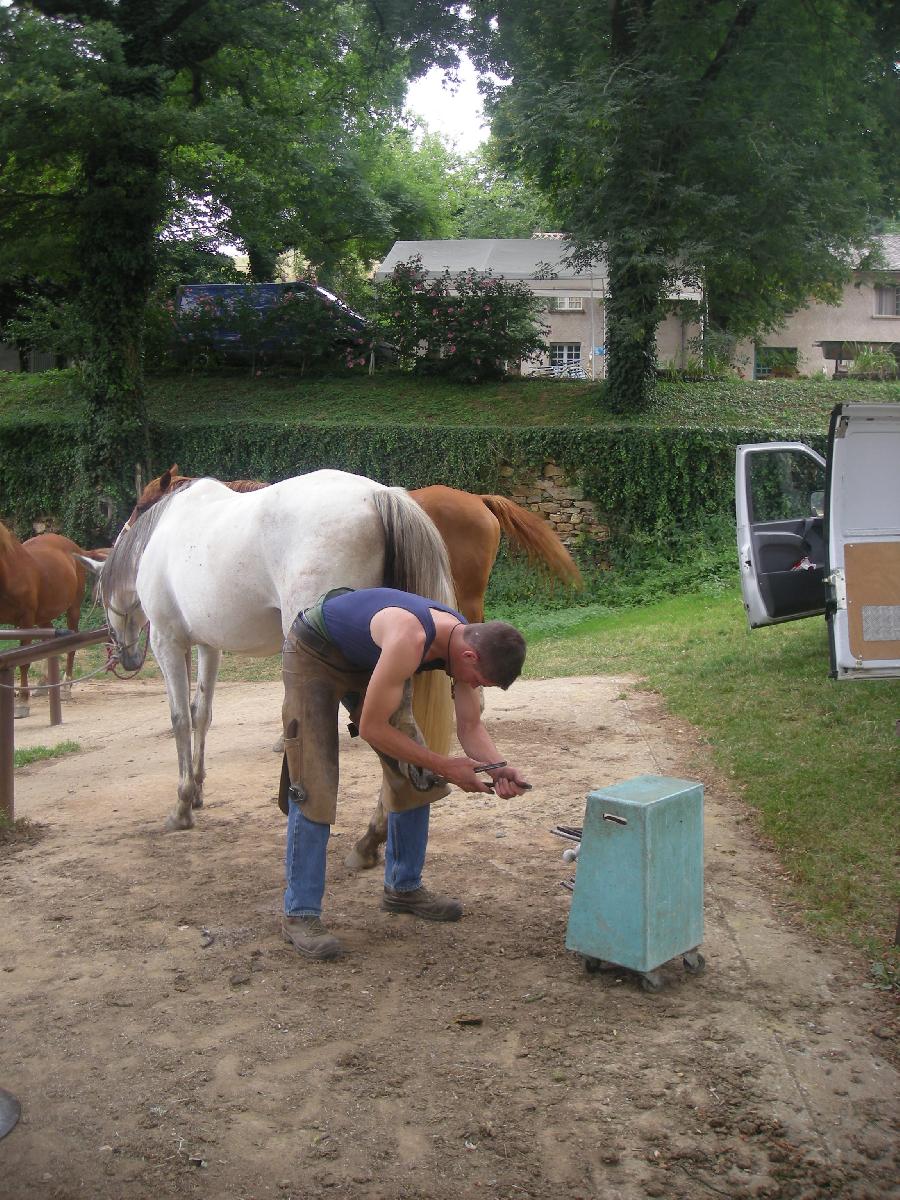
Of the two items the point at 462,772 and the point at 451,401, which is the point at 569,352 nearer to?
the point at 451,401

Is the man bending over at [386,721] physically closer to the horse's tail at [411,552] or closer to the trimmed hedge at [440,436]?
the horse's tail at [411,552]

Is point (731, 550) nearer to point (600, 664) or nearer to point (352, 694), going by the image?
point (600, 664)

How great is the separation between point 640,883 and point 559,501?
40.5 feet

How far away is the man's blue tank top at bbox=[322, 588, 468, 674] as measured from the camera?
3.92 meters

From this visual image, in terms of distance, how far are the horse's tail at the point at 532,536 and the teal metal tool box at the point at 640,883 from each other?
4381 mm

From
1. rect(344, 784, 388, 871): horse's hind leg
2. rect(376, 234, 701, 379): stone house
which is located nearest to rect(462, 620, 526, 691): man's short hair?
rect(344, 784, 388, 871): horse's hind leg

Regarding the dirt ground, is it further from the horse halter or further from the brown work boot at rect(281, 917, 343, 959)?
the horse halter

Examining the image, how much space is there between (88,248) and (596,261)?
25.8ft

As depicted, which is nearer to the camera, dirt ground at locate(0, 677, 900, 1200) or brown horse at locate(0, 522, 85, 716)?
dirt ground at locate(0, 677, 900, 1200)

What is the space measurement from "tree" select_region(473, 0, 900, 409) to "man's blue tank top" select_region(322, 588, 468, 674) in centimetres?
1170

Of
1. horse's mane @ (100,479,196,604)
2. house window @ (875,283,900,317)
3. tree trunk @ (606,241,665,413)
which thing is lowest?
horse's mane @ (100,479,196,604)

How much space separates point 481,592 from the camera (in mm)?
8117

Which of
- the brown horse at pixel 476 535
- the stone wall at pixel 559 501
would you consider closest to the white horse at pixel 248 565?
the brown horse at pixel 476 535

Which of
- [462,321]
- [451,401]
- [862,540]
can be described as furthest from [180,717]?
[462,321]
